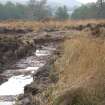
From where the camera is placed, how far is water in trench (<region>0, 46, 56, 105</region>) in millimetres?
9597

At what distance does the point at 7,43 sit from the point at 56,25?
10033 mm

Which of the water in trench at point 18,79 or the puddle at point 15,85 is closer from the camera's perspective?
the water in trench at point 18,79

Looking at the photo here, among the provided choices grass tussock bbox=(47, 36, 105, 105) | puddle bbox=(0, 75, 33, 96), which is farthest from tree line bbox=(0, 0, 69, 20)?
grass tussock bbox=(47, 36, 105, 105)

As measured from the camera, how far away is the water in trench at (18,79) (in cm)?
960

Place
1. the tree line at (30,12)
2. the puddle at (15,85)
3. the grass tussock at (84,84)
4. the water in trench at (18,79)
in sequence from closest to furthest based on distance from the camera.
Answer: the grass tussock at (84,84) → the water in trench at (18,79) → the puddle at (15,85) → the tree line at (30,12)

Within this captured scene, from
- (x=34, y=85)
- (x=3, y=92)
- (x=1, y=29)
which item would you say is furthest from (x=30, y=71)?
(x=1, y=29)

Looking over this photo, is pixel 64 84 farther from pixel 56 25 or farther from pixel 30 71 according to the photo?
pixel 56 25

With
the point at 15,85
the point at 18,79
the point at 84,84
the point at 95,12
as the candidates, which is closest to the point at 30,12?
the point at 95,12

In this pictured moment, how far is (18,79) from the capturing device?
1204 cm

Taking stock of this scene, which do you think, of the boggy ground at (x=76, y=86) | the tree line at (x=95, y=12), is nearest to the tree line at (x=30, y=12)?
the tree line at (x=95, y=12)

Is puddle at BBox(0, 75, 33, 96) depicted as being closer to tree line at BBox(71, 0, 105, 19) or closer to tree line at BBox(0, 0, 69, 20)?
tree line at BBox(71, 0, 105, 19)

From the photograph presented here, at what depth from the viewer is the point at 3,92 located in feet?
33.8

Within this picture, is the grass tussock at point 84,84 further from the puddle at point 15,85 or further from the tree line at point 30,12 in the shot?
the tree line at point 30,12

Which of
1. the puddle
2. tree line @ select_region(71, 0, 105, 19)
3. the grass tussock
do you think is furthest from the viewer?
tree line @ select_region(71, 0, 105, 19)
